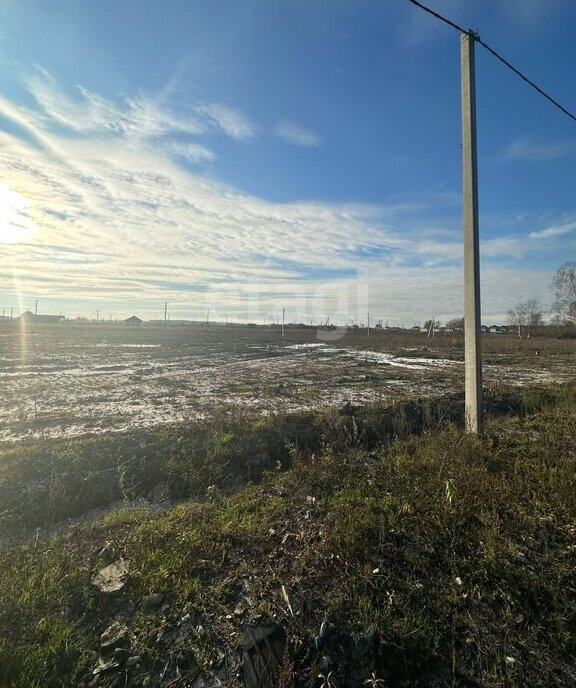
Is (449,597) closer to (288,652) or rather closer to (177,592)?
(288,652)

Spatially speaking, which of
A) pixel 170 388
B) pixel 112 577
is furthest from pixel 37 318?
pixel 112 577

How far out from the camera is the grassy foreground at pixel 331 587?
2219mm

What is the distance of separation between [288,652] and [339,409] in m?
6.32

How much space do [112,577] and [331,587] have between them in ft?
6.08

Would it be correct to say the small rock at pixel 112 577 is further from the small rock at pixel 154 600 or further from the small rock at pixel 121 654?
the small rock at pixel 121 654

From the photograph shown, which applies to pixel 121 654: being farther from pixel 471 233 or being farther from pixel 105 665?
pixel 471 233

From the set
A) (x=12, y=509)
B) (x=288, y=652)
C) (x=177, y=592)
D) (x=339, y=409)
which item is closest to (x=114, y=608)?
(x=177, y=592)

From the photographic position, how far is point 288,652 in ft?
7.32

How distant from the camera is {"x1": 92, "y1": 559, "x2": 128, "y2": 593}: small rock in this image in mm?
2941

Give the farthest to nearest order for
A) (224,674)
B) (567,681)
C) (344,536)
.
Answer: (344,536) < (224,674) < (567,681)

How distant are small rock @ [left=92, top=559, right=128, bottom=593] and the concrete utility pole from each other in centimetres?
491

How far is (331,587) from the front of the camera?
2.73 meters

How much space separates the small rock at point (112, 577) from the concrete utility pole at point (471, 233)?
4.91m

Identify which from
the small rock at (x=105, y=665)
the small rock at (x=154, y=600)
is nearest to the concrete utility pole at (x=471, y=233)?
the small rock at (x=154, y=600)
